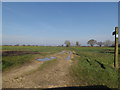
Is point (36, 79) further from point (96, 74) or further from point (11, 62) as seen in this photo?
point (11, 62)

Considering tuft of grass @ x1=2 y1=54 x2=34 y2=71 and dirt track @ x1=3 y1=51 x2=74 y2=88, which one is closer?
dirt track @ x1=3 y1=51 x2=74 y2=88

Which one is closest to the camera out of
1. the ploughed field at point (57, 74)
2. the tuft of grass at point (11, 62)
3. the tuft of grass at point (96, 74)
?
the ploughed field at point (57, 74)

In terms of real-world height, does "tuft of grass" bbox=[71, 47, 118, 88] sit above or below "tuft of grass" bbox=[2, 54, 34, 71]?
below

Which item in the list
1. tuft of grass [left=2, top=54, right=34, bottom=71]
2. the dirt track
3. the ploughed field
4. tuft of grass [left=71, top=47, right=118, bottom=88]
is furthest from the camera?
tuft of grass [left=2, top=54, right=34, bottom=71]

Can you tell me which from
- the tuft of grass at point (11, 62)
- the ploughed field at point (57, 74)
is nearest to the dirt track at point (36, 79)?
the ploughed field at point (57, 74)

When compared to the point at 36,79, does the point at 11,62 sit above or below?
above

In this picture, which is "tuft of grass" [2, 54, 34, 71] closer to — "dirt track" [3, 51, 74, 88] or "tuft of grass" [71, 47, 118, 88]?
"dirt track" [3, 51, 74, 88]

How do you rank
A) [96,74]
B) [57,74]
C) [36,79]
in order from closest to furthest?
[36,79] < [96,74] < [57,74]

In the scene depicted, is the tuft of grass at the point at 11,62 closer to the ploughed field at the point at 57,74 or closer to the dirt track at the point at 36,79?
the ploughed field at the point at 57,74

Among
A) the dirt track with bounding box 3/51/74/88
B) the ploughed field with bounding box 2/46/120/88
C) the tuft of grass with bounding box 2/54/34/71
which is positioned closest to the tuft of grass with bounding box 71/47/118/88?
the ploughed field with bounding box 2/46/120/88

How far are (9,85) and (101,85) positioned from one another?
4272 mm

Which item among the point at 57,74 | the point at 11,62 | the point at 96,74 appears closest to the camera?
the point at 96,74

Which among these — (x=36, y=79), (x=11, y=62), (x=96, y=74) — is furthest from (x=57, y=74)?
(x=11, y=62)

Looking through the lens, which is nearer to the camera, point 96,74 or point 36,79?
point 36,79
